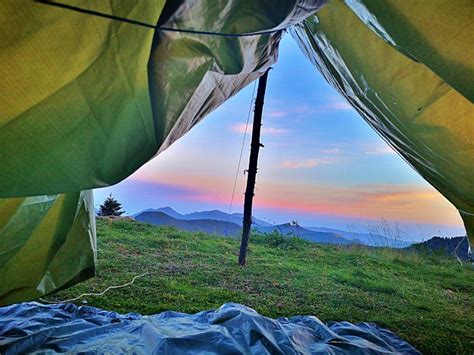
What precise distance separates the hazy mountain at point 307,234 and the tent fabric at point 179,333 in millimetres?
2104

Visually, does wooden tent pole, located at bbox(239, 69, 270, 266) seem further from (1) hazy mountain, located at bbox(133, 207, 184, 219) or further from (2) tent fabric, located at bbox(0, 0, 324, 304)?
(2) tent fabric, located at bbox(0, 0, 324, 304)

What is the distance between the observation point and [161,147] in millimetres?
982

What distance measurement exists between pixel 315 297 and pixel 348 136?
1446 millimetres

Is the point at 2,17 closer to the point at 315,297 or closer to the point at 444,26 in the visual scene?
the point at 444,26

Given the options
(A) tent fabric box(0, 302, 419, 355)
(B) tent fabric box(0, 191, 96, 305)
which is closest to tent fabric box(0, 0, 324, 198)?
(B) tent fabric box(0, 191, 96, 305)

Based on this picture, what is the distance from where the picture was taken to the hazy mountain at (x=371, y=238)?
374 cm

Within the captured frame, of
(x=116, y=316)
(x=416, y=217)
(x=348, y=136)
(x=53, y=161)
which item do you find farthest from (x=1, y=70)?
(x=416, y=217)

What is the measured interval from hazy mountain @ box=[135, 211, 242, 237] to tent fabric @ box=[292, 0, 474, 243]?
2.72m

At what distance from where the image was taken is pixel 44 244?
152cm

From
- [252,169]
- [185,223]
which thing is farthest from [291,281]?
[185,223]

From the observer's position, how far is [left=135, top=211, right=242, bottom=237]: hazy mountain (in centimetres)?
412

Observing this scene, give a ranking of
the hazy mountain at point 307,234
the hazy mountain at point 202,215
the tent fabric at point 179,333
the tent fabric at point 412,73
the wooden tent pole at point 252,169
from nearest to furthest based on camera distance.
A: the tent fabric at point 412,73
the tent fabric at point 179,333
the wooden tent pole at point 252,169
the hazy mountain at point 202,215
the hazy mountain at point 307,234

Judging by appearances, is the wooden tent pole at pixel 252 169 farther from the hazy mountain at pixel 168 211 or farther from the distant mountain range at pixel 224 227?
the hazy mountain at pixel 168 211

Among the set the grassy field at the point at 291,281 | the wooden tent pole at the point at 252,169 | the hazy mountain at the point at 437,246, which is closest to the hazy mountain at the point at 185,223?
the grassy field at the point at 291,281
